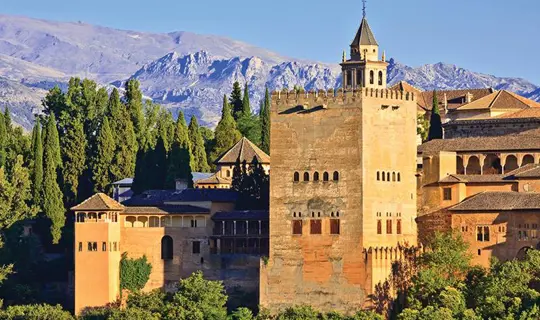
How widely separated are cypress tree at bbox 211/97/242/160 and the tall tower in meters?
23.0

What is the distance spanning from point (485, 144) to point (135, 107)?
25.3m

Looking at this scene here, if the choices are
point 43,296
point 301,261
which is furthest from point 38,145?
point 301,261

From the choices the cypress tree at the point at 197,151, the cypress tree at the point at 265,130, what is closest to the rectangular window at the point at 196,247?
the cypress tree at the point at 265,130

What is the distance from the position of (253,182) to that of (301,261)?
9.28 meters

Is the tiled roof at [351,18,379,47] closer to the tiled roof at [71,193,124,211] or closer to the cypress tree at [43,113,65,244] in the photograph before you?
the tiled roof at [71,193,124,211]

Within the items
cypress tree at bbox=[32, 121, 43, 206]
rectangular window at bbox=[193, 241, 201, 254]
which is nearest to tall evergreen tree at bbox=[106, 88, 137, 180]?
cypress tree at bbox=[32, 121, 43, 206]

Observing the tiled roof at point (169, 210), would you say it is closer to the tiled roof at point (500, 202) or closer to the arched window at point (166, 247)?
the arched window at point (166, 247)

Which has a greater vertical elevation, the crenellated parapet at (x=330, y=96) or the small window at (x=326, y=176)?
the crenellated parapet at (x=330, y=96)

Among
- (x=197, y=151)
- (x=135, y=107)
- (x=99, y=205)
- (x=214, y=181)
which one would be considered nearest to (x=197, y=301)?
(x=99, y=205)

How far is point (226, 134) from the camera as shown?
3492 inches

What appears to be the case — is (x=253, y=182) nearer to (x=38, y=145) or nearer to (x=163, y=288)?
(x=163, y=288)

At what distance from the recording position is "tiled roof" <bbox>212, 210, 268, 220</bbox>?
226 feet

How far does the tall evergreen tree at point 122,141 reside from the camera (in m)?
82.6

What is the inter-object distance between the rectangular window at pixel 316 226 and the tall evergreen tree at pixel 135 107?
25362mm
